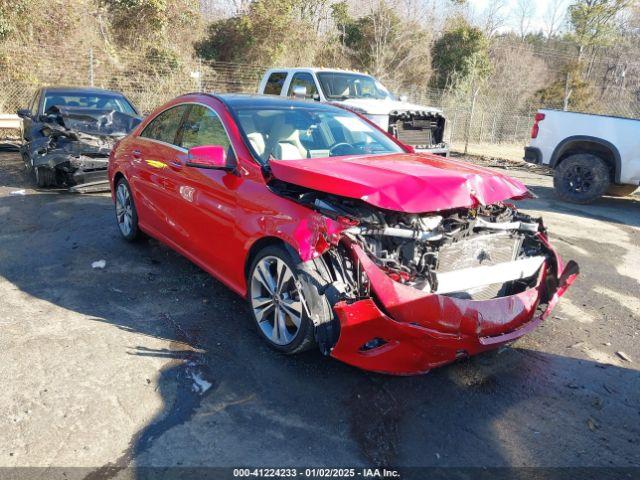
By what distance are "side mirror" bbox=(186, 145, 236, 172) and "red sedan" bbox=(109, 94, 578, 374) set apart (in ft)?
0.04

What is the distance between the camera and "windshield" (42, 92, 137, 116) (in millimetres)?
9055

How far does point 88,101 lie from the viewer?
929 cm

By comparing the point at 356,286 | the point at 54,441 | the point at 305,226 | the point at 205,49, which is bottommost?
the point at 54,441

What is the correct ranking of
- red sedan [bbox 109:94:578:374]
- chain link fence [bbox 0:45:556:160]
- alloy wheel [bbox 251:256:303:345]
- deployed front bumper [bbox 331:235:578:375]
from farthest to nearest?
chain link fence [bbox 0:45:556:160] → alloy wheel [bbox 251:256:303:345] → red sedan [bbox 109:94:578:374] → deployed front bumper [bbox 331:235:578:375]

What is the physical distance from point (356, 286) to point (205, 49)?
61.4ft

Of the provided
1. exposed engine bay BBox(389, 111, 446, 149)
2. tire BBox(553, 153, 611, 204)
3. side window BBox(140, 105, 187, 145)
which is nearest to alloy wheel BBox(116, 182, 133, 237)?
side window BBox(140, 105, 187, 145)

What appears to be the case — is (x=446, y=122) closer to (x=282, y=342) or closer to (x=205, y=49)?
(x=282, y=342)

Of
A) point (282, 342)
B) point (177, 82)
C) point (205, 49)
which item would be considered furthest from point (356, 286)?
point (205, 49)

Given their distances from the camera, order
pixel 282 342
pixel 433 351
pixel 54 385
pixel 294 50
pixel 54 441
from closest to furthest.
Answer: pixel 54 441, pixel 433 351, pixel 54 385, pixel 282 342, pixel 294 50

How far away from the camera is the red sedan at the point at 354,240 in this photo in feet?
9.66

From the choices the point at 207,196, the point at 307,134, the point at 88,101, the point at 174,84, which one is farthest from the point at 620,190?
the point at 174,84

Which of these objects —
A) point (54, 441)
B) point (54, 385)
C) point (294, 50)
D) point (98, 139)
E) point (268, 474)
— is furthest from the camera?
point (294, 50)

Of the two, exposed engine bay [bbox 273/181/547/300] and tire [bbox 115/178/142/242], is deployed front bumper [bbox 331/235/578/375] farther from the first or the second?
tire [bbox 115/178/142/242]

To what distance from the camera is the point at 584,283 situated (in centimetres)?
520
